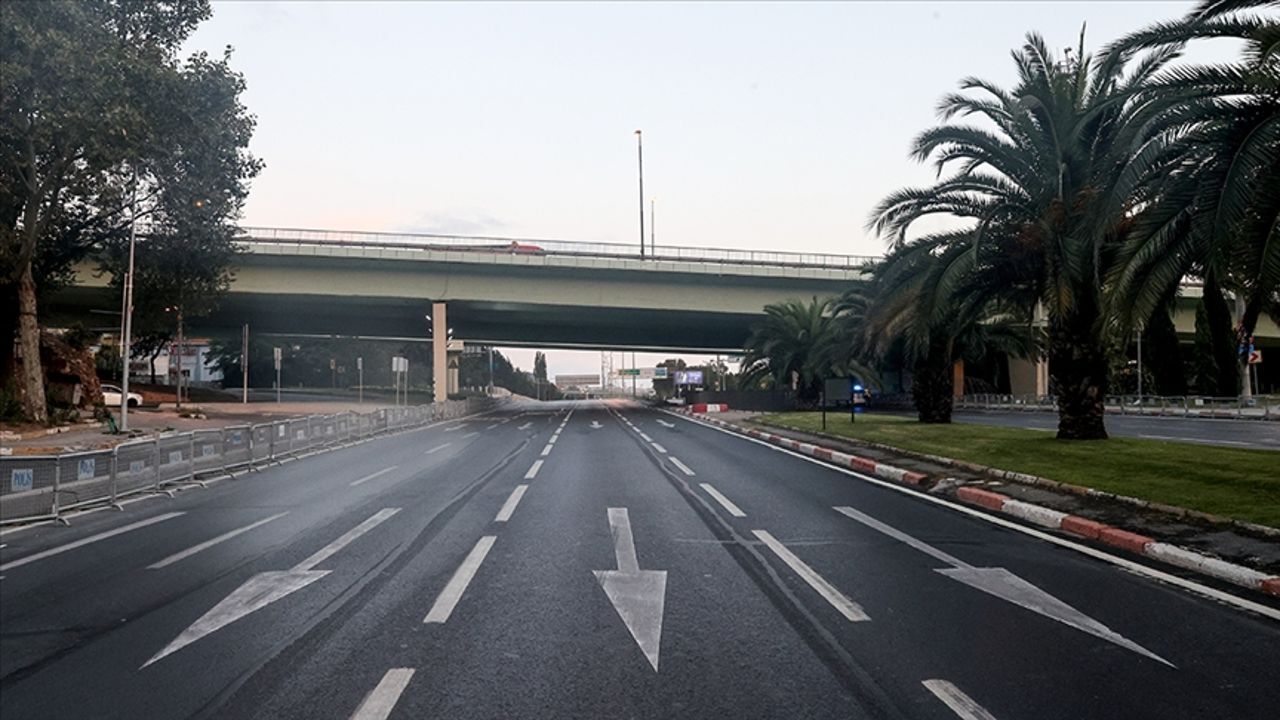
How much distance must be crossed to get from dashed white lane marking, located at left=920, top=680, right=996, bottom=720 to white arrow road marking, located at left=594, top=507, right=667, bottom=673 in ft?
5.22

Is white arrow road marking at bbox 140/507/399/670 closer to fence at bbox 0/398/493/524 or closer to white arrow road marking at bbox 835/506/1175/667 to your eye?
fence at bbox 0/398/493/524

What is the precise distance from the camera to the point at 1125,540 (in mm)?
8625

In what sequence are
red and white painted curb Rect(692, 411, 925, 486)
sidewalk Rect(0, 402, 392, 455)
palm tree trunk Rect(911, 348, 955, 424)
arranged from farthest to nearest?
1. palm tree trunk Rect(911, 348, 955, 424)
2. sidewalk Rect(0, 402, 392, 455)
3. red and white painted curb Rect(692, 411, 925, 486)

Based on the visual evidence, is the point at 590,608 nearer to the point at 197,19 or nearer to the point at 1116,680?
the point at 1116,680

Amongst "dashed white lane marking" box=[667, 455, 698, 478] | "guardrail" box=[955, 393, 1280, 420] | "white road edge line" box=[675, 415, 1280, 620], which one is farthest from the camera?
"guardrail" box=[955, 393, 1280, 420]

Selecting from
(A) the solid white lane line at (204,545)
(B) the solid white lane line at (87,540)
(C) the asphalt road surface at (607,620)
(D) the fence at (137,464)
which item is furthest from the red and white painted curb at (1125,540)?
(D) the fence at (137,464)

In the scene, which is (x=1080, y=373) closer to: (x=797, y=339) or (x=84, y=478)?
(x=84, y=478)

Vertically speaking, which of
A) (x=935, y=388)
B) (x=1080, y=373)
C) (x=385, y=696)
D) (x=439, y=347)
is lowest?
(x=385, y=696)

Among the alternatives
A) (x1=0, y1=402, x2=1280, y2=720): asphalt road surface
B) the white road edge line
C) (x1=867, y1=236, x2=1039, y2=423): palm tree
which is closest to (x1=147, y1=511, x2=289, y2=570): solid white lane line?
(x1=0, y1=402, x2=1280, y2=720): asphalt road surface

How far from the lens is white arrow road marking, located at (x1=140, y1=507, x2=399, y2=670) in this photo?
5.71 meters

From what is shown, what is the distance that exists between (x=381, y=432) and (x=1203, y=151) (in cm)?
2779

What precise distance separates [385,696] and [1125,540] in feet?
25.1

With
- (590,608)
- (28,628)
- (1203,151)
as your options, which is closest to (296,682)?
(590,608)

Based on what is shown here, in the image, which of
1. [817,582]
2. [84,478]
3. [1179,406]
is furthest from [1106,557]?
[1179,406]
